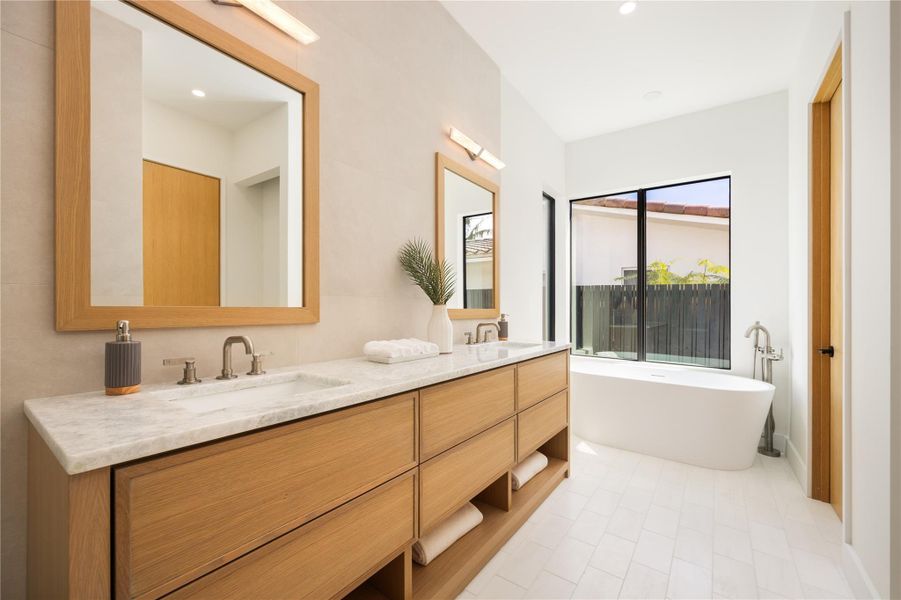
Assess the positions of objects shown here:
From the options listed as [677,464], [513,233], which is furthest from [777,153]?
[677,464]

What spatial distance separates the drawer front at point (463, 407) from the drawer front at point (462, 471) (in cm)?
5

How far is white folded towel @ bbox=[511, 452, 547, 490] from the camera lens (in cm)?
217

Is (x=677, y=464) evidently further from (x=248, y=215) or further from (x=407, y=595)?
(x=248, y=215)

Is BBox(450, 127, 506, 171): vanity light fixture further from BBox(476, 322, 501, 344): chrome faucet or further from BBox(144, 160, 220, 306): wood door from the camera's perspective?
BBox(144, 160, 220, 306): wood door

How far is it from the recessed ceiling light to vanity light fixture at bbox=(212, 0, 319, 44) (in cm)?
182

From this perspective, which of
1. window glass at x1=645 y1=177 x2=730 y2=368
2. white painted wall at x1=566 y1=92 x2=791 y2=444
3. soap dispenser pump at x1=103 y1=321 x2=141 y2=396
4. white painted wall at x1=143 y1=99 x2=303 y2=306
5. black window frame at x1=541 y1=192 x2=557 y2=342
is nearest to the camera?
soap dispenser pump at x1=103 y1=321 x2=141 y2=396

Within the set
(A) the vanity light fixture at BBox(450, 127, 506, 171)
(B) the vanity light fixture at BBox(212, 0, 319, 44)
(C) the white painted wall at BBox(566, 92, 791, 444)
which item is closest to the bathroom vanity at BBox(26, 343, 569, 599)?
(B) the vanity light fixture at BBox(212, 0, 319, 44)

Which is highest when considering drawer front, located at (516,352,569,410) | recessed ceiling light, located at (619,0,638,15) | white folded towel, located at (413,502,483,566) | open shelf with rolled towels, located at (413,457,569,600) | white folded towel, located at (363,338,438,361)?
recessed ceiling light, located at (619,0,638,15)

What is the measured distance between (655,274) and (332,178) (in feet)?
11.1

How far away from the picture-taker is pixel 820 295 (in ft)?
7.56

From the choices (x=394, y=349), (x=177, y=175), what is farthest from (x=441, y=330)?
(x=177, y=175)

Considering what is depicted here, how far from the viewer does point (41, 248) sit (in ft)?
3.14

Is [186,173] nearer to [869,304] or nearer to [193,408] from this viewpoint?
[193,408]

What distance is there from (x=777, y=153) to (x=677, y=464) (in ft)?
8.58
